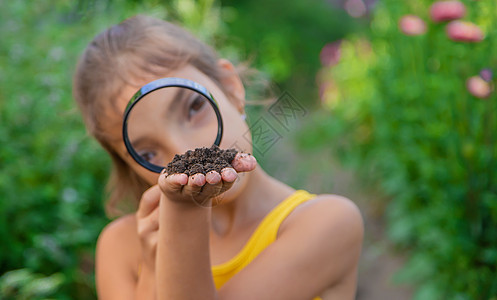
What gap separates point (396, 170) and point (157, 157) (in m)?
2.92

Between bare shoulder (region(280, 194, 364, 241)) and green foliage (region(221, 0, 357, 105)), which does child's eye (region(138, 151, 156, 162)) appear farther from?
green foliage (region(221, 0, 357, 105))

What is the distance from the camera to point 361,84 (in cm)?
579

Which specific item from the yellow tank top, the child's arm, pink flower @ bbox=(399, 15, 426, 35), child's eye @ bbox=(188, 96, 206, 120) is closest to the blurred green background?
pink flower @ bbox=(399, 15, 426, 35)

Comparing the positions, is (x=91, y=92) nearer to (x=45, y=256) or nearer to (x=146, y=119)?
(x=146, y=119)

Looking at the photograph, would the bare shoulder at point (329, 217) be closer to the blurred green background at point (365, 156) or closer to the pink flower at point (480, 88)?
the blurred green background at point (365, 156)

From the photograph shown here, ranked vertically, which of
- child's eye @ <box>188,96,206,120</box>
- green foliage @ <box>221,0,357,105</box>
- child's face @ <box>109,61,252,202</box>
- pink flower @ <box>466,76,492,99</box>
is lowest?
green foliage @ <box>221,0,357,105</box>

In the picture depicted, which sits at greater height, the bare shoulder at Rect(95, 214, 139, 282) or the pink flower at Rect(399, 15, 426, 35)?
the bare shoulder at Rect(95, 214, 139, 282)

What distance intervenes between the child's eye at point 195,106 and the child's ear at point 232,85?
324mm

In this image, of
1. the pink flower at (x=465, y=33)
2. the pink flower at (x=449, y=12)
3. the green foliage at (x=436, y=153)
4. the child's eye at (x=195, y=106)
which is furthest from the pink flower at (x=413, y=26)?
the child's eye at (x=195, y=106)

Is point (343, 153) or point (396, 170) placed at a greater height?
point (396, 170)

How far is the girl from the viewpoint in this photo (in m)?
1.41

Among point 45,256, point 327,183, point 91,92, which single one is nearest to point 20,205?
point 45,256

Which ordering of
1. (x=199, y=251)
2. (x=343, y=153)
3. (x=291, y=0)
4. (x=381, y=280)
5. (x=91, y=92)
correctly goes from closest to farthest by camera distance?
1. (x=199, y=251)
2. (x=91, y=92)
3. (x=381, y=280)
4. (x=343, y=153)
5. (x=291, y=0)

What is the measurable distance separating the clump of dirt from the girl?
11 cm
